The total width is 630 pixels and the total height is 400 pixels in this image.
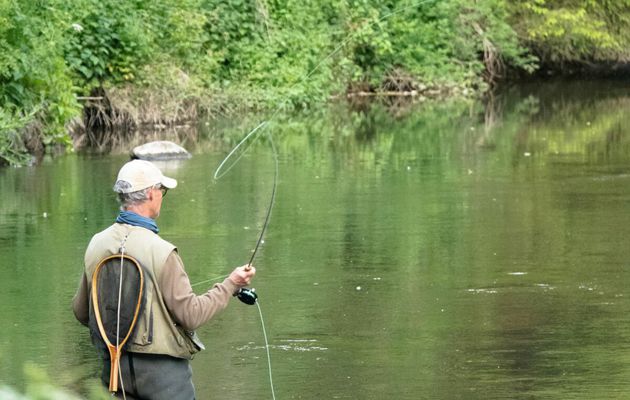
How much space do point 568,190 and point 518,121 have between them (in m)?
12.3

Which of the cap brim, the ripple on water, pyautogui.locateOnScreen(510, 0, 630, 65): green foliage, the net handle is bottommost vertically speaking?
the ripple on water

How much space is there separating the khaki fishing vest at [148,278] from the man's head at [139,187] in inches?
3.7

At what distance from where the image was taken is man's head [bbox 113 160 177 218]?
5840mm

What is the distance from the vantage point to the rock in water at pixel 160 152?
70.8 feet

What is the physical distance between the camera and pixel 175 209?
16.2 metres

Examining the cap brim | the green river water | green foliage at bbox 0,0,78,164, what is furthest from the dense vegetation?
the cap brim

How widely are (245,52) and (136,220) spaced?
2819 cm

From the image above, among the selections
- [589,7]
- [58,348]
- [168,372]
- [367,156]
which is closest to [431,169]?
[367,156]

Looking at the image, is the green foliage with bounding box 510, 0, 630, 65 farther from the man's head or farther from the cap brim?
the man's head

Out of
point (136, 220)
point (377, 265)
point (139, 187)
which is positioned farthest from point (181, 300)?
point (377, 265)

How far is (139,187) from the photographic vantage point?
584 centimetres

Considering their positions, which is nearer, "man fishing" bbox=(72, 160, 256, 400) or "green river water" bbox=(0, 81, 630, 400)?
"man fishing" bbox=(72, 160, 256, 400)

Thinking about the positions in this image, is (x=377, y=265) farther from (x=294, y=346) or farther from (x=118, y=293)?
(x=118, y=293)

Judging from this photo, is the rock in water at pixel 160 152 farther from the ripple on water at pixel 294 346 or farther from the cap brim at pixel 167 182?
the cap brim at pixel 167 182
